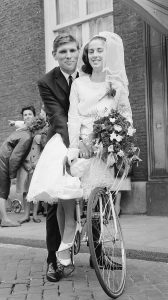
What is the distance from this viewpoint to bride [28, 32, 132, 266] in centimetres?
419

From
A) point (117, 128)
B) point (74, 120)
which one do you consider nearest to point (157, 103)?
point (74, 120)

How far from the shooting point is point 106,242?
13.5ft

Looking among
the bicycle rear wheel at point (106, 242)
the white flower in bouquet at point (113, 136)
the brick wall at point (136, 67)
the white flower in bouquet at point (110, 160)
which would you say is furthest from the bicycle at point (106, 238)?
the brick wall at point (136, 67)

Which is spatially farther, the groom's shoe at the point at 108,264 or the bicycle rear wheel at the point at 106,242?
the groom's shoe at the point at 108,264

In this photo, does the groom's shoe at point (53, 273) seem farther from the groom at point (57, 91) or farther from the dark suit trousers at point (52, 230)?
the dark suit trousers at point (52, 230)

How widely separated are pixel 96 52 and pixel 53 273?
197 cm

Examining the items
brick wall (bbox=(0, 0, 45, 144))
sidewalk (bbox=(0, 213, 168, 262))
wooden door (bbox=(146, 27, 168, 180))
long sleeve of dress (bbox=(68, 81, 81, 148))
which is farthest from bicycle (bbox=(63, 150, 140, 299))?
brick wall (bbox=(0, 0, 45, 144))

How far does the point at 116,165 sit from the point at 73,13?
7.63 meters

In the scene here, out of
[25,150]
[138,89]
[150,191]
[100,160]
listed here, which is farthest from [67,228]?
[138,89]

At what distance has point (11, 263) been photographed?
5.43 meters

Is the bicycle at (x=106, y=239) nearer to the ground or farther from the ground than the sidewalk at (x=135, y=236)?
farther from the ground

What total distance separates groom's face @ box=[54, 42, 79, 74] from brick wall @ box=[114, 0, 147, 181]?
14.8ft

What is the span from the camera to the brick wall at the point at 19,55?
1157 cm

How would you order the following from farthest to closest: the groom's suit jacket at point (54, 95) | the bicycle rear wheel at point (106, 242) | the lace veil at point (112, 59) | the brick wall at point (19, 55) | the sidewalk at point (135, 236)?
1. the brick wall at point (19, 55)
2. the sidewalk at point (135, 236)
3. the groom's suit jacket at point (54, 95)
4. the lace veil at point (112, 59)
5. the bicycle rear wheel at point (106, 242)
